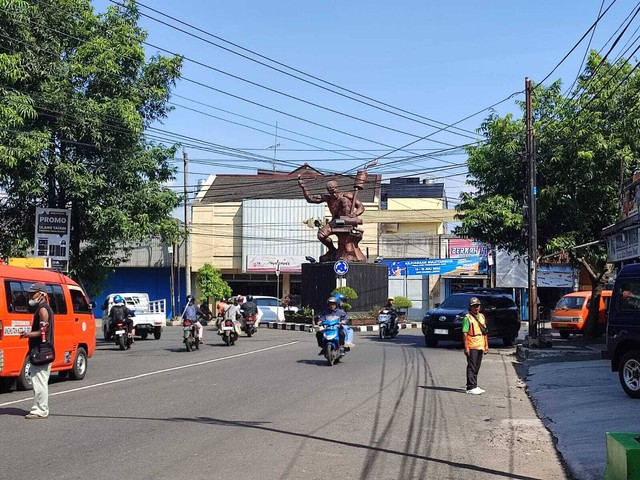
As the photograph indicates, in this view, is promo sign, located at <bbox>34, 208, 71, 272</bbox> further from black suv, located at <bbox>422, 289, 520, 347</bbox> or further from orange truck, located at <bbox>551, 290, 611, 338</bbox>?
orange truck, located at <bbox>551, 290, 611, 338</bbox>

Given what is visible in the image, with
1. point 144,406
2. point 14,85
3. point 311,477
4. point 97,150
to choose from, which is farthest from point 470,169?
point 311,477

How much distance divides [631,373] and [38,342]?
8746 millimetres

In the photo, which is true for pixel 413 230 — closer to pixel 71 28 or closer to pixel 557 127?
pixel 557 127

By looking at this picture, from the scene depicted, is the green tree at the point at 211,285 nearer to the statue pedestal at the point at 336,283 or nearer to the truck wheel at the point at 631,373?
the statue pedestal at the point at 336,283

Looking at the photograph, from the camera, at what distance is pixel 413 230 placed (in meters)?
49.4

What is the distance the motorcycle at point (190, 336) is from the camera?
69.1 ft

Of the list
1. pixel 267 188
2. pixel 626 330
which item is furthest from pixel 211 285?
pixel 626 330

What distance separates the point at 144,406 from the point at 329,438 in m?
3.41

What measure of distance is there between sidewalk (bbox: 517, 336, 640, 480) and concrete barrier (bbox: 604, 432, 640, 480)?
1177 mm

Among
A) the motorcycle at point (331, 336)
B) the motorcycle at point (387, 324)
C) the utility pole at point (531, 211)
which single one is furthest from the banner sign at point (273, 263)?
the motorcycle at point (331, 336)

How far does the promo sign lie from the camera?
22.4m

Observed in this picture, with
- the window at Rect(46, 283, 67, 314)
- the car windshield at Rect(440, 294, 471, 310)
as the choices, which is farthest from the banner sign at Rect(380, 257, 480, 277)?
the window at Rect(46, 283, 67, 314)

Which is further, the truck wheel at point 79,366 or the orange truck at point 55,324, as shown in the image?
the truck wheel at point 79,366

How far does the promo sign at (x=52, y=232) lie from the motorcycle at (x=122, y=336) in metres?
2.61
